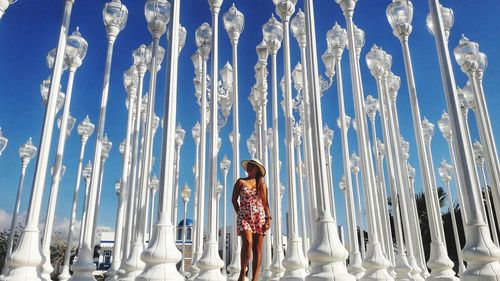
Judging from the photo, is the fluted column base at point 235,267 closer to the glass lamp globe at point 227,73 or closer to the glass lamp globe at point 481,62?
the glass lamp globe at point 227,73

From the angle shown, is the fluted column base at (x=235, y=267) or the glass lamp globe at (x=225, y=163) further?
the glass lamp globe at (x=225, y=163)

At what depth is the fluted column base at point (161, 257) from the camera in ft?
15.8

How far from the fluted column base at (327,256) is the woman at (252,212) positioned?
4.99 ft

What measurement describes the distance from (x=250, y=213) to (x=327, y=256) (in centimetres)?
200

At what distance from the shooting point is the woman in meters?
6.61

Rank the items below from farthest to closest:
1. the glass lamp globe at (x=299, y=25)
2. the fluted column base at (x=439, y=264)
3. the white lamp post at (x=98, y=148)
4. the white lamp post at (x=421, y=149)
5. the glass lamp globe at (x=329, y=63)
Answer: the glass lamp globe at (x=329, y=63), the glass lamp globe at (x=299, y=25), the white lamp post at (x=98, y=148), the white lamp post at (x=421, y=149), the fluted column base at (x=439, y=264)

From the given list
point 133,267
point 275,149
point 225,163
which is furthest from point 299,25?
point 225,163

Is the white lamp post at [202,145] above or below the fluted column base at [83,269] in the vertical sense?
above

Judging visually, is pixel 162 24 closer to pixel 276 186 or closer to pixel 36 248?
pixel 276 186

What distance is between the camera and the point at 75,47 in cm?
932

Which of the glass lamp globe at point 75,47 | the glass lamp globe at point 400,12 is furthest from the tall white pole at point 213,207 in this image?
the glass lamp globe at point 400,12

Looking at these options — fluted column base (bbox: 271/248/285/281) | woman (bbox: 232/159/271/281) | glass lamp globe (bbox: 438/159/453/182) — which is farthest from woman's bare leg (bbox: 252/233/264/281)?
glass lamp globe (bbox: 438/159/453/182)

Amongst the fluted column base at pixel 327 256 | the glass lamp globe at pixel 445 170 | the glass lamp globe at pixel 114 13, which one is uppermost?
the glass lamp globe at pixel 114 13

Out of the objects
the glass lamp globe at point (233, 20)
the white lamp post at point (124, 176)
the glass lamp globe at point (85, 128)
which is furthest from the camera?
the glass lamp globe at point (85, 128)
